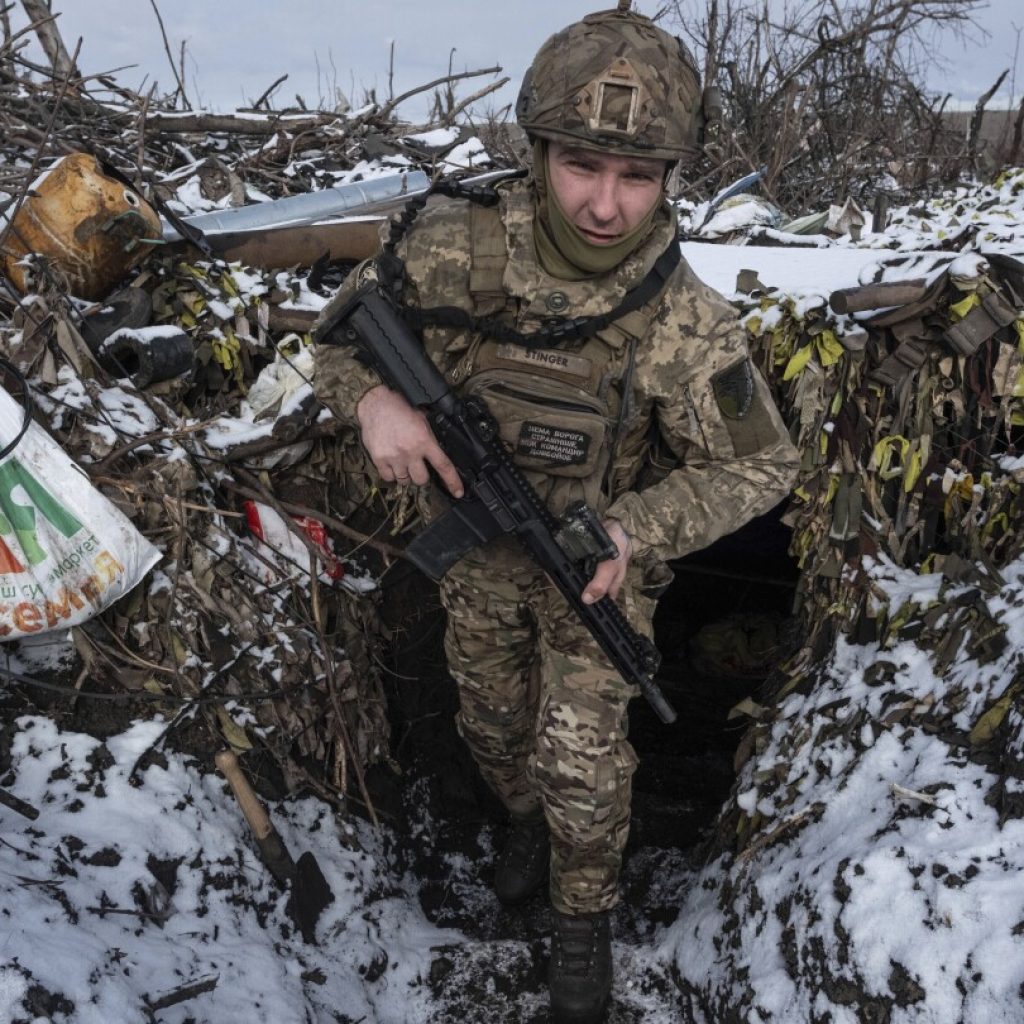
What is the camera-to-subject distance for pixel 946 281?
2.59 meters

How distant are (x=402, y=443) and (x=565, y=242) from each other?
1.99ft

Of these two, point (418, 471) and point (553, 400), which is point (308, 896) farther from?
point (553, 400)

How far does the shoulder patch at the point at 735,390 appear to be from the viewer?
218 cm

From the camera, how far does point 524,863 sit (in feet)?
9.51

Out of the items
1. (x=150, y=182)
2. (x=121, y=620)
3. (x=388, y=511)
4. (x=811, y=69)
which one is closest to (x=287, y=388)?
(x=388, y=511)

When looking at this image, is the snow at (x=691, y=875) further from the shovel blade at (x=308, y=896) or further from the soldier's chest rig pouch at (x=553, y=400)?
the soldier's chest rig pouch at (x=553, y=400)

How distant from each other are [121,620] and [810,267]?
2.54 metres

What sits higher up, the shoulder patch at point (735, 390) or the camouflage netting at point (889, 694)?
the shoulder patch at point (735, 390)

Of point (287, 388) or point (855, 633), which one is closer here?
point (855, 633)

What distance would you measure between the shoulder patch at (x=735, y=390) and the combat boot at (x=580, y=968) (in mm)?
1425

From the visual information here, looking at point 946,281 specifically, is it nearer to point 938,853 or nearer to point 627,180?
point 627,180

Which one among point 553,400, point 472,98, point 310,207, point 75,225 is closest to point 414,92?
point 472,98

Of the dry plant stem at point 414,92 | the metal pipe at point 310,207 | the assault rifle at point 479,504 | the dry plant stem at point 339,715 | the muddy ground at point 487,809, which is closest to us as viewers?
the assault rifle at point 479,504

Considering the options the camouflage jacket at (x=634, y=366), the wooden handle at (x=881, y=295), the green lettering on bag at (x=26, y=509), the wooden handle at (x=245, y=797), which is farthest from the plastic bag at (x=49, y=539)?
the wooden handle at (x=881, y=295)
